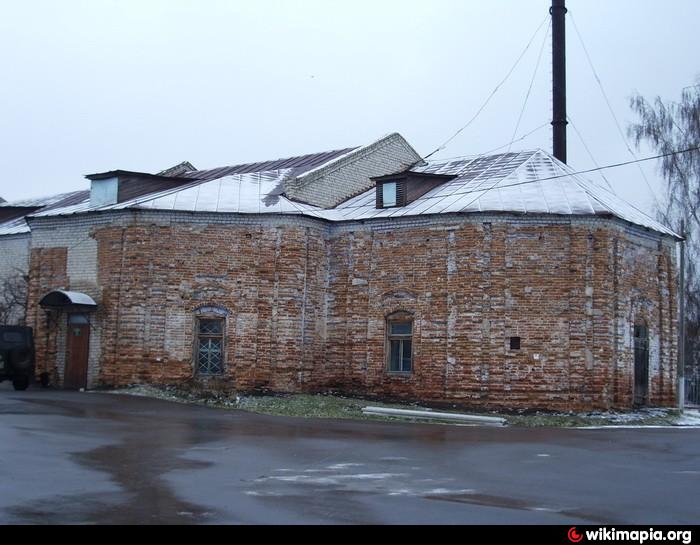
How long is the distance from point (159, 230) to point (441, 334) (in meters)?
7.90

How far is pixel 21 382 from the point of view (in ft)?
77.3

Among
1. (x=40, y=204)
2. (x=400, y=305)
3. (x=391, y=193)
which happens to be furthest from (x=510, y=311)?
(x=40, y=204)

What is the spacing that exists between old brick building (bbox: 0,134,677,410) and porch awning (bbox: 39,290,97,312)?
6cm

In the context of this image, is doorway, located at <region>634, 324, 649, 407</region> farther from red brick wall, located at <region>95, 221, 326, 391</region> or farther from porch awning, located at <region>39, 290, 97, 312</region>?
porch awning, located at <region>39, 290, 97, 312</region>

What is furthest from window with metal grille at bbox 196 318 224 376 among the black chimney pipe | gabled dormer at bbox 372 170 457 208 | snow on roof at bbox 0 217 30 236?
the black chimney pipe

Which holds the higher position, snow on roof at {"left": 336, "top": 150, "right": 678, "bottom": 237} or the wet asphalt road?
snow on roof at {"left": 336, "top": 150, "right": 678, "bottom": 237}

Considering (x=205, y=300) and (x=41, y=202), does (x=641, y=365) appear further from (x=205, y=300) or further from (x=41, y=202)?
(x=41, y=202)

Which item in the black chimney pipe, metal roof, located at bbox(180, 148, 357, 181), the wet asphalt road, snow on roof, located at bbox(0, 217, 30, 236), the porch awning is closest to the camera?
the wet asphalt road

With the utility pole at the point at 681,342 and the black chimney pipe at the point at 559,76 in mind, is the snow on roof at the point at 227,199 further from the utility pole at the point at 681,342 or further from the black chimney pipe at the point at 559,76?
the utility pole at the point at 681,342

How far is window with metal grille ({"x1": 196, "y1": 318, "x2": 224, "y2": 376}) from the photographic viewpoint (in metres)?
23.3

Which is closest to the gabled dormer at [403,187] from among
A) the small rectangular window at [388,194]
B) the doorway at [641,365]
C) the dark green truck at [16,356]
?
the small rectangular window at [388,194]

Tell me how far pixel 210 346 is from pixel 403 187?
6869 mm

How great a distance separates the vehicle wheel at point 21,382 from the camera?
23531 millimetres
